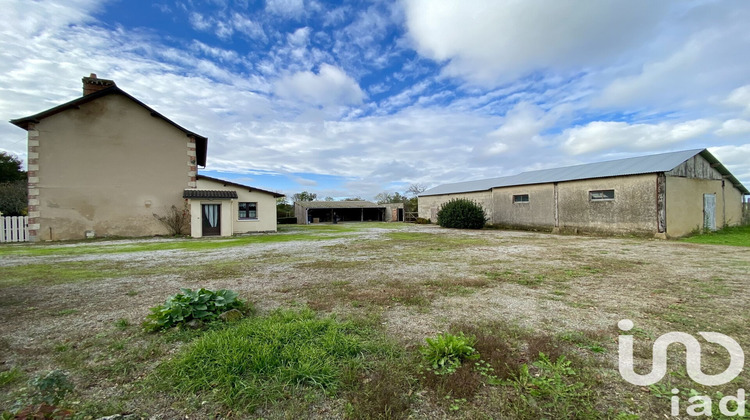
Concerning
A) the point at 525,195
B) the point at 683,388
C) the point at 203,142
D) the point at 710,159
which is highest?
the point at 203,142

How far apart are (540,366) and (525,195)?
20254 mm

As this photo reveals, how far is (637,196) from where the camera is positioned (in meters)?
14.3

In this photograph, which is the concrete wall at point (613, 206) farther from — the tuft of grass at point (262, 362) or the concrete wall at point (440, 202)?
the tuft of grass at point (262, 362)

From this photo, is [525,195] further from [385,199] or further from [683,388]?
[385,199]

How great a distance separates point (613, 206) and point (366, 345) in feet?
58.7

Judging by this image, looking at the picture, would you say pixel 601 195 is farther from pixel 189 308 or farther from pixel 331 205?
pixel 331 205

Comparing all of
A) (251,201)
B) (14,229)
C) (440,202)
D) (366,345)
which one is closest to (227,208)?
(251,201)

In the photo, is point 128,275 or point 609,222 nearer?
point 128,275

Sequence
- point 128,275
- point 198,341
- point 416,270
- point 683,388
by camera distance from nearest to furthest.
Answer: point 683,388, point 198,341, point 128,275, point 416,270

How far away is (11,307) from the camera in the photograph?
3.99 m

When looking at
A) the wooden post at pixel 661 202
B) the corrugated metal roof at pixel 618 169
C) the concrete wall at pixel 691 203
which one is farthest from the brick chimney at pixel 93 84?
the concrete wall at pixel 691 203

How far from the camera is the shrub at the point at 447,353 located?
248 cm

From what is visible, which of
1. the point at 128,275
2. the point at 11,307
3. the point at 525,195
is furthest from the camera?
the point at 525,195

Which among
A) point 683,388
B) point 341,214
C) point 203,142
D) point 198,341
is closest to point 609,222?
point 683,388
